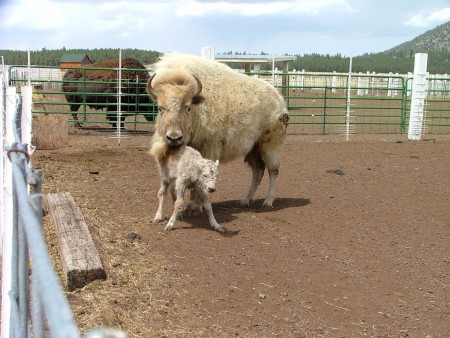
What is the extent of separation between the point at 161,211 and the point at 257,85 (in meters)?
2.66

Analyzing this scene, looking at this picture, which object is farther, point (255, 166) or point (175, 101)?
point (255, 166)

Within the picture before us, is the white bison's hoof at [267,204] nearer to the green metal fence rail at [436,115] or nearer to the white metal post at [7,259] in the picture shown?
the white metal post at [7,259]

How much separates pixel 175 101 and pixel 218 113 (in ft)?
3.28

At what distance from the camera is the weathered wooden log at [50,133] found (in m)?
14.5

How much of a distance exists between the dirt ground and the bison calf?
335 millimetres

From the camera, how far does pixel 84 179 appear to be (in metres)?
10.8

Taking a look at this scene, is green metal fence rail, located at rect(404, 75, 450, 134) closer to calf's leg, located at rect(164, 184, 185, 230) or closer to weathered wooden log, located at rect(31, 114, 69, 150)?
weathered wooden log, located at rect(31, 114, 69, 150)

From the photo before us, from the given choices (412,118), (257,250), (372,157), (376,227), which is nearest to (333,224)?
(376,227)

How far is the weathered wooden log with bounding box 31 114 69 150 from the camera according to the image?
1446 centimetres

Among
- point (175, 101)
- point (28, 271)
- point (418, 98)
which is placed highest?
point (418, 98)

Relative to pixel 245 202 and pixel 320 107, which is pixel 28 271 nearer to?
pixel 245 202

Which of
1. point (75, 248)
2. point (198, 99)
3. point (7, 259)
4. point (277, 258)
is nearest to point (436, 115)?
point (198, 99)

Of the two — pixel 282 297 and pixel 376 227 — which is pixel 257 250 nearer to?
pixel 282 297

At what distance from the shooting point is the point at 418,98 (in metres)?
19.3
